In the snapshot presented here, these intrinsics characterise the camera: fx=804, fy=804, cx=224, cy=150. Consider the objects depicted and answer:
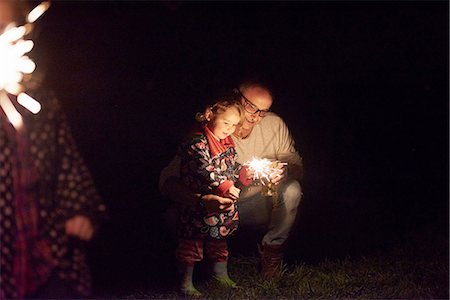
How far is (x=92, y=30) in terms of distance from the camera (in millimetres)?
7035

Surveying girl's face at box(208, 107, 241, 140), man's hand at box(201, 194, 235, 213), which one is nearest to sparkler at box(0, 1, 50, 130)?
girl's face at box(208, 107, 241, 140)

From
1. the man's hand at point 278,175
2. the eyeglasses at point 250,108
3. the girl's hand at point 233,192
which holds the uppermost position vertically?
the eyeglasses at point 250,108

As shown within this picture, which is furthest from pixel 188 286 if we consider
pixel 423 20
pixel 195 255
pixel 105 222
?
pixel 423 20

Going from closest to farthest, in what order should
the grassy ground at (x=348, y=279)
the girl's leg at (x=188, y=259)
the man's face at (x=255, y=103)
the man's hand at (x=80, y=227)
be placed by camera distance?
the girl's leg at (x=188, y=259)
the grassy ground at (x=348, y=279)
the man's face at (x=255, y=103)
the man's hand at (x=80, y=227)

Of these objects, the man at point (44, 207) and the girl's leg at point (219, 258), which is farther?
the man at point (44, 207)

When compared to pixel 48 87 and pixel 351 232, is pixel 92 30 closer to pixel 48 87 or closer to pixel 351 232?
pixel 48 87

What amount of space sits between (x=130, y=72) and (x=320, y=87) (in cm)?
197

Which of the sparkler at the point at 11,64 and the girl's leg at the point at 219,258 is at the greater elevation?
the sparkler at the point at 11,64

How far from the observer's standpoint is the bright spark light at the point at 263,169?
20.7 feet

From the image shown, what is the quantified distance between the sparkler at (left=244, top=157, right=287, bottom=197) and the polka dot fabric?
1.54m

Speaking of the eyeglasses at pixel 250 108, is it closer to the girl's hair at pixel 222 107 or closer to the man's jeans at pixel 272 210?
the girl's hair at pixel 222 107

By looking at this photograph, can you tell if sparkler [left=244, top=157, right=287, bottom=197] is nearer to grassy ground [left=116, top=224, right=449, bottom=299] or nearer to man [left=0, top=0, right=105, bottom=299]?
grassy ground [left=116, top=224, right=449, bottom=299]

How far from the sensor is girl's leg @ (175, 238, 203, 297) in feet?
20.1

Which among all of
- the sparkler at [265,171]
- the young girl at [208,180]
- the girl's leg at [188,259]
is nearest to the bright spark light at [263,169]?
the sparkler at [265,171]
